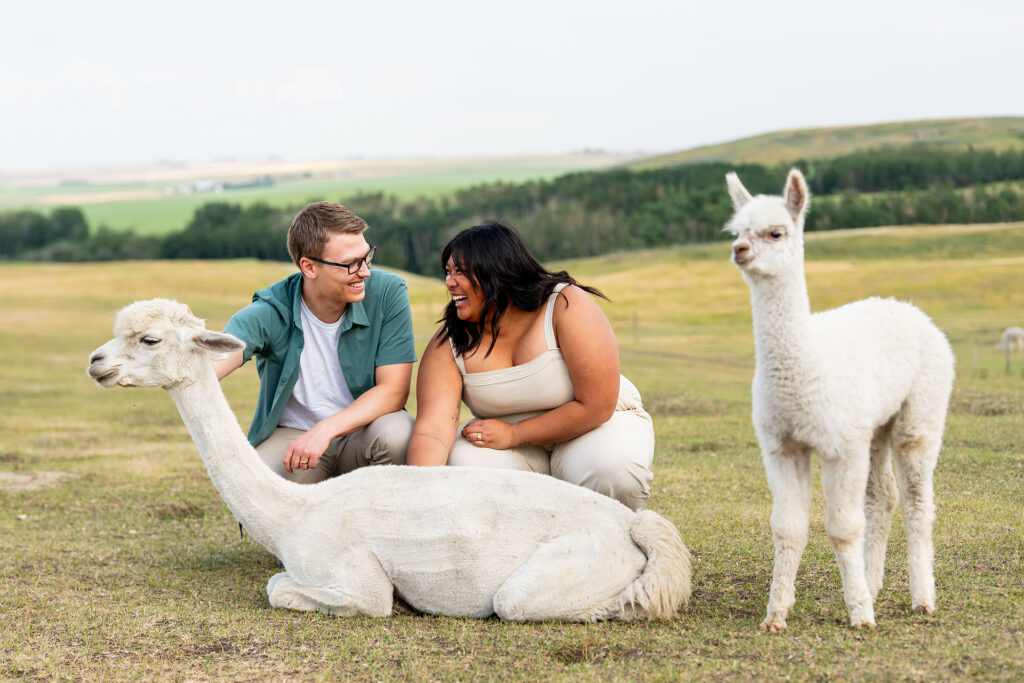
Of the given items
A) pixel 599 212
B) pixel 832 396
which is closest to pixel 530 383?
pixel 832 396

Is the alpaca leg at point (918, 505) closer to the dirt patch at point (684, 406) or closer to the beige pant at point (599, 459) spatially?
the beige pant at point (599, 459)

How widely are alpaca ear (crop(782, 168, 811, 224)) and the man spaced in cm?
256

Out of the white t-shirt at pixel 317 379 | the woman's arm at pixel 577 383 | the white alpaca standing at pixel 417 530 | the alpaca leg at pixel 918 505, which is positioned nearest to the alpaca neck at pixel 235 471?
the white alpaca standing at pixel 417 530

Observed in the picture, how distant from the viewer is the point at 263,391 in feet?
20.4

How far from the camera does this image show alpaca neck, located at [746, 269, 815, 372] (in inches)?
170

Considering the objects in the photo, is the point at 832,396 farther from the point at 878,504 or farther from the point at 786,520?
the point at 878,504

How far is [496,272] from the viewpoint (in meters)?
5.45

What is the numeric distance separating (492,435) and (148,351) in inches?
73.5

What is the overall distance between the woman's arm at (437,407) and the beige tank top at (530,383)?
64 millimetres

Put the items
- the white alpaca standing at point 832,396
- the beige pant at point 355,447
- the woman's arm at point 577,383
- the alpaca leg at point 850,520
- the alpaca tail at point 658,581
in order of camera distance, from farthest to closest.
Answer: the beige pant at point 355,447
the woman's arm at point 577,383
the alpaca tail at point 658,581
the alpaca leg at point 850,520
the white alpaca standing at point 832,396

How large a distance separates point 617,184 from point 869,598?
138610 mm

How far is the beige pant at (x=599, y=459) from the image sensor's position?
18.0 ft

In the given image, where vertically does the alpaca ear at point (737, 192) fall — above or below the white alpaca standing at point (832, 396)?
above

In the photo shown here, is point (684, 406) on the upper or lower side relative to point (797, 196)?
lower
